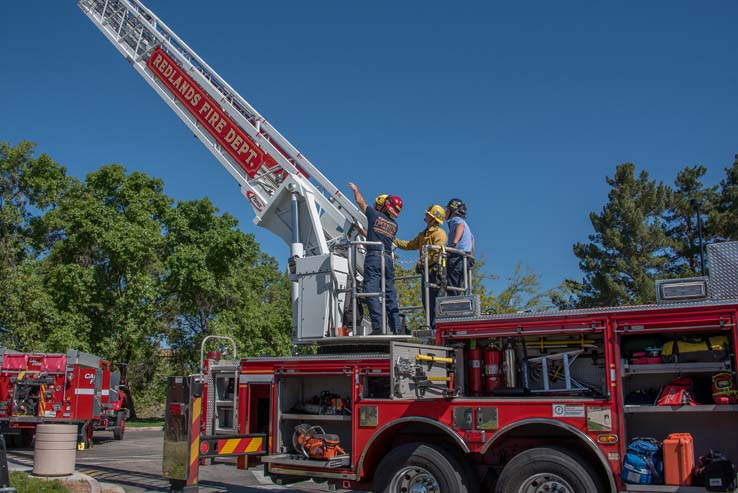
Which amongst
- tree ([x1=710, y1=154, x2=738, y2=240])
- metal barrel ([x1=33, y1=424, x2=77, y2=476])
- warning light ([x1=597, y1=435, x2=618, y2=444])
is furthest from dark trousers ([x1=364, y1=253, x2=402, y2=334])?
tree ([x1=710, y1=154, x2=738, y2=240])

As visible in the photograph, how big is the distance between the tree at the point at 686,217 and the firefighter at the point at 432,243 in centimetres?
2213

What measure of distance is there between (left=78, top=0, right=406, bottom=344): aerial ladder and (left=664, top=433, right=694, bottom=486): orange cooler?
391 cm

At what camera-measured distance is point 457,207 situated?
9.16 metres

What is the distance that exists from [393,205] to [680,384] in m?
4.21

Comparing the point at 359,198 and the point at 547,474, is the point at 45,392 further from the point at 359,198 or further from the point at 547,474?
the point at 547,474

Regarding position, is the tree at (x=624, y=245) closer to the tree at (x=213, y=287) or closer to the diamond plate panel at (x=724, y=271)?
the tree at (x=213, y=287)

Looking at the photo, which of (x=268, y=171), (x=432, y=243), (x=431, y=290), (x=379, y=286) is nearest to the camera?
(x=379, y=286)

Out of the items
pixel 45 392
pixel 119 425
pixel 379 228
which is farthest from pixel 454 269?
pixel 119 425

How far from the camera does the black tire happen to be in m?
7.07

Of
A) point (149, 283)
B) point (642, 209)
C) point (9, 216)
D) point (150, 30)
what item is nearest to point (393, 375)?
point (150, 30)

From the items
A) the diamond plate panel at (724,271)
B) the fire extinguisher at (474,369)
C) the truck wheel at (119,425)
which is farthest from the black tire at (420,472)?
the truck wheel at (119,425)

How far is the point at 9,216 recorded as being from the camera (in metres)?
26.9

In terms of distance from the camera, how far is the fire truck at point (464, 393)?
6375 millimetres

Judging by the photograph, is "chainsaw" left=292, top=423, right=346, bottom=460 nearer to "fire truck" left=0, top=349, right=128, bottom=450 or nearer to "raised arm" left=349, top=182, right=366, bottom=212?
"raised arm" left=349, top=182, right=366, bottom=212
